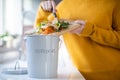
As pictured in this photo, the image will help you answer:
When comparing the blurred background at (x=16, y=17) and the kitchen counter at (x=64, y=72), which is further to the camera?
the blurred background at (x=16, y=17)

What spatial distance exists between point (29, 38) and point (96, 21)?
422mm

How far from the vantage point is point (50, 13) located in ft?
4.53

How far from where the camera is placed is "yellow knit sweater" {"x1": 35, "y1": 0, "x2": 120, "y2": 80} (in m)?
1.24

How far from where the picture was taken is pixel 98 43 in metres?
1.26

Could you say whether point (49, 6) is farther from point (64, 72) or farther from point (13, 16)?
point (13, 16)

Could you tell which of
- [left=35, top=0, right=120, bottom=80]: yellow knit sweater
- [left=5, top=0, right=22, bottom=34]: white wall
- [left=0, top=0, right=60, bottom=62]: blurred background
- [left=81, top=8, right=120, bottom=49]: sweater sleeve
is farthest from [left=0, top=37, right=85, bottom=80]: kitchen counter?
[left=5, top=0, right=22, bottom=34]: white wall

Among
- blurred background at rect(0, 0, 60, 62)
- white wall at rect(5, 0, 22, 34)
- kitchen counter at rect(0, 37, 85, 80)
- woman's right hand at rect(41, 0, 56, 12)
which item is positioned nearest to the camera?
kitchen counter at rect(0, 37, 85, 80)

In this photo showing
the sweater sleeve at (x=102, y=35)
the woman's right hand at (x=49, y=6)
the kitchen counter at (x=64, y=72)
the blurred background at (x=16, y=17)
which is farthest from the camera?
the blurred background at (x=16, y=17)

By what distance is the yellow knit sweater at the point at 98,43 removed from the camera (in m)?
1.24

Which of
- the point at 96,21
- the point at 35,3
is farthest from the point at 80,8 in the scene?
the point at 35,3

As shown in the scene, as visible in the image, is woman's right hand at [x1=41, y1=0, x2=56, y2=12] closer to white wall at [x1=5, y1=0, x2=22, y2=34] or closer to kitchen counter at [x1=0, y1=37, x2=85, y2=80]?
kitchen counter at [x1=0, y1=37, x2=85, y2=80]

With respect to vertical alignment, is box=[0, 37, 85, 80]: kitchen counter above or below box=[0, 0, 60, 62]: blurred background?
below

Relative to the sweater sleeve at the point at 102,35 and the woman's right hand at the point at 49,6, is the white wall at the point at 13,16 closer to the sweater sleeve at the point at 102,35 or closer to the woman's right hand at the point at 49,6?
the woman's right hand at the point at 49,6

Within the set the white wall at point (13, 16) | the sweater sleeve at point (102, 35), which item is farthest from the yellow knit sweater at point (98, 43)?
the white wall at point (13, 16)
